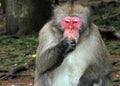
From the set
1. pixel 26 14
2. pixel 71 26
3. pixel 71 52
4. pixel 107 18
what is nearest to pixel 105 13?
pixel 107 18

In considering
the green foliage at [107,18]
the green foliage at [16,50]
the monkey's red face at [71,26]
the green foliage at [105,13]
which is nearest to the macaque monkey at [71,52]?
the monkey's red face at [71,26]

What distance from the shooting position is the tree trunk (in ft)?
37.2

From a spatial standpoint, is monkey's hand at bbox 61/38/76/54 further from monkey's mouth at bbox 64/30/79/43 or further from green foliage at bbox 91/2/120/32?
green foliage at bbox 91/2/120/32

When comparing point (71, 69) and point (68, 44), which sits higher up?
point (68, 44)

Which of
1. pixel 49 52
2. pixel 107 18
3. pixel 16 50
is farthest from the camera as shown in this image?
pixel 107 18

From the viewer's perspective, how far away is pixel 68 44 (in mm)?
5082

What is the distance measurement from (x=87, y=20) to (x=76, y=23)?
211mm

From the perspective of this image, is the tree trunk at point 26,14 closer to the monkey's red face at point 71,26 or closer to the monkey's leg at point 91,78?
the monkey's leg at point 91,78

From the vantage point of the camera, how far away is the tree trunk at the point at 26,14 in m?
11.3

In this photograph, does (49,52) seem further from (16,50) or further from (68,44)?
(16,50)

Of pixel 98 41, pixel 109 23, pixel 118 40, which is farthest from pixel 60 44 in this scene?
pixel 109 23

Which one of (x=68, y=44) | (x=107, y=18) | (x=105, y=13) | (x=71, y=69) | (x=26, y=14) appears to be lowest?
(x=105, y=13)

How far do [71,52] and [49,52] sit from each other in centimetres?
24

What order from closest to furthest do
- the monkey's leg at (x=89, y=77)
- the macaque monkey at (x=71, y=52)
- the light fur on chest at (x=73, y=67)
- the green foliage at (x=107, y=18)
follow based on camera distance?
the macaque monkey at (x=71, y=52)
the light fur on chest at (x=73, y=67)
the monkey's leg at (x=89, y=77)
the green foliage at (x=107, y=18)
